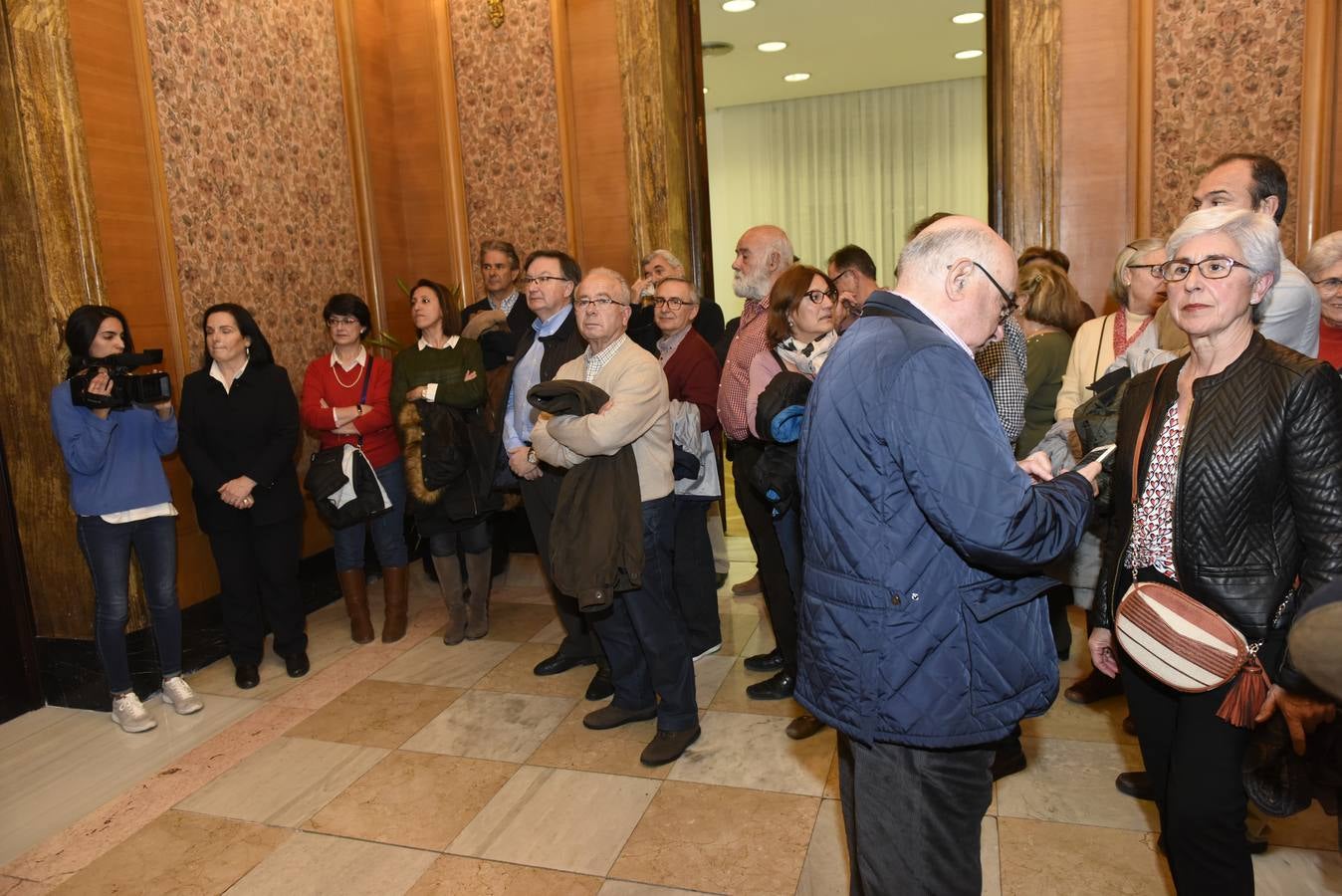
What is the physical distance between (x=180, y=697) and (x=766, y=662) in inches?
94.4

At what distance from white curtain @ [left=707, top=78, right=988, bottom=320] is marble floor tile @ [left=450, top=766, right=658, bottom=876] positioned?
29.4ft

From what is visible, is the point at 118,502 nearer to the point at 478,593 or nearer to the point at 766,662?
the point at 478,593

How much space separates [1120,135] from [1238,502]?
3.53 metres

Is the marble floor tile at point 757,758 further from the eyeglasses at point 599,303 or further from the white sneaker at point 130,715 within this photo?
the white sneaker at point 130,715

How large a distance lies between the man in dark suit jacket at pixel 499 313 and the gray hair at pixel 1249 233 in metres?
3.05

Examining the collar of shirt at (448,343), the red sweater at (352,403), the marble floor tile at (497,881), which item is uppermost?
the collar of shirt at (448,343)

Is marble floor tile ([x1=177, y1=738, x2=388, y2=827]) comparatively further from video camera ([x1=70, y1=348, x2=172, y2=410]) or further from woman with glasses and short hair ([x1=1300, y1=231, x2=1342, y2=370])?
woman with glasses and short hair ([x1=1300, y1=231, x2=1342, y2=370])

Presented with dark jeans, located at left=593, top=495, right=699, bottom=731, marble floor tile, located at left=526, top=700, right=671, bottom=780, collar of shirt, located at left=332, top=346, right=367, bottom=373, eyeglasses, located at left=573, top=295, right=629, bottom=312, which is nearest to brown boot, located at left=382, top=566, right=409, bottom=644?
collar of shirt, located at left=332, top=346, right=367, bottom=373

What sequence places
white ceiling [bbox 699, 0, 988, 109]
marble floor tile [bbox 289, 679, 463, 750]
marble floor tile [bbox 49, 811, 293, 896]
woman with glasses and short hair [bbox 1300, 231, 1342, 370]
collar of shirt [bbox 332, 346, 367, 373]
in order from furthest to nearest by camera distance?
white ceiling [bbox 699, 0, 988, 109] → collar of shirt [bbox 332, 346, 367, 373] → marble floor tile [bbox 289, 679, 463, 750] → woman with glasses and short hair [bbox 1300, 231, 1342, 370] → marble floor tile [bbox 49, 811, 293, 896]

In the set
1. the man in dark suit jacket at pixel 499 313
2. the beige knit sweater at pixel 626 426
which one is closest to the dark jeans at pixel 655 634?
the beige knit sweater at pixel 626 426

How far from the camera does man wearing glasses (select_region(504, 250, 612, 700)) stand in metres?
3.64

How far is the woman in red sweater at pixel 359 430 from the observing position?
4379 millimetres

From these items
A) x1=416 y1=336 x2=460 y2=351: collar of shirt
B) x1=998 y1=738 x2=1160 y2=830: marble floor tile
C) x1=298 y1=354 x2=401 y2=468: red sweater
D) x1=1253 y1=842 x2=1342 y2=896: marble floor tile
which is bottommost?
x1=1253 y1=842 x2=1342 y2=896: marble floor tile

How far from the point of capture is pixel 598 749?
10.9ft
